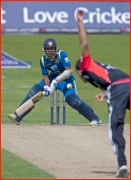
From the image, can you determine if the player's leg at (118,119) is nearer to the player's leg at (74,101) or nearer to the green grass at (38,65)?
the player's leg at (74,101)

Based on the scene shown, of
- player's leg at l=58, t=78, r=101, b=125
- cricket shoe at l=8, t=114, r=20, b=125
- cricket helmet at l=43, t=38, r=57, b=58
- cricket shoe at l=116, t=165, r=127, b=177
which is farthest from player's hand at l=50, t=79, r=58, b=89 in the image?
cricket shoe at l=116, t=165, r=127, b=177

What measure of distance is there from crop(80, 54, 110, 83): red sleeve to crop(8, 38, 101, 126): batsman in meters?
2.86

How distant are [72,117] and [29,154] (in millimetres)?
4430

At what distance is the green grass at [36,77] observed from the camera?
8109mm

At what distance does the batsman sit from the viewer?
10.3 m

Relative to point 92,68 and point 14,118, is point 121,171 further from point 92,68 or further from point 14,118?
point 14,118

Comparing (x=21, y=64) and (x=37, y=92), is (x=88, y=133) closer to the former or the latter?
(x=37, y=92)

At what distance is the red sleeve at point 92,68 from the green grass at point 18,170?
1.70 metres

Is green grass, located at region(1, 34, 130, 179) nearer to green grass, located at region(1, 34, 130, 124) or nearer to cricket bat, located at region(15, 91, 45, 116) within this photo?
green grass, located at region(1, 34, 130, 124)

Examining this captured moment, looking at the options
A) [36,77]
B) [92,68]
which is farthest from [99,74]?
[36,77]

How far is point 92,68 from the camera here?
7.27m

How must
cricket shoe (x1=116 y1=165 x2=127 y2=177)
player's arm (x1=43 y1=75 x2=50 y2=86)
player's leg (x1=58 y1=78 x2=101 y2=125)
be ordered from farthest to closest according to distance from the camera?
player's arm (x1=43 y1=75 x2=50 y2=86) → player's leg (x1=58 y1=78 x2=101 y2=125) → cricket shoe (x1=116 y1=165 x2=127 y2=177)

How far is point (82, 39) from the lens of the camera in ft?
23.3

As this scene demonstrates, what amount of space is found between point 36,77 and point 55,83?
959 cm
